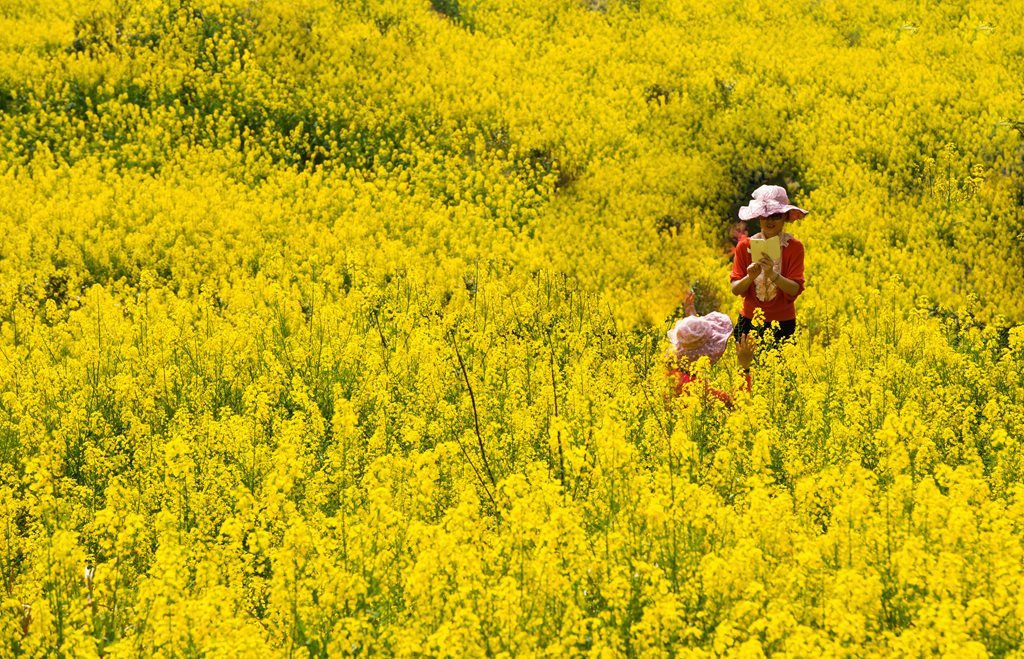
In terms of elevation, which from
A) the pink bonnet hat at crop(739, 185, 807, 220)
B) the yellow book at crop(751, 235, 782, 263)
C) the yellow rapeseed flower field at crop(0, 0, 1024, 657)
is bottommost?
the yellow rapeseed flower field at crop(0, 0, 1024, 657)

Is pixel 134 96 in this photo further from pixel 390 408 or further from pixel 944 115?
pixel 944 115

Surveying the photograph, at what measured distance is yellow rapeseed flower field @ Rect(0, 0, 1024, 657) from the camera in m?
4.14

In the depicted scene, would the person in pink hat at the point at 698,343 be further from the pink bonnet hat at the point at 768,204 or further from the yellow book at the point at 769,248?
the pink bonnet hat at the point at 768,204

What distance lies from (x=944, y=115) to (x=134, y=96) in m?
13.6

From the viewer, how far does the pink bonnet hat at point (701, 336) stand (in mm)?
7480

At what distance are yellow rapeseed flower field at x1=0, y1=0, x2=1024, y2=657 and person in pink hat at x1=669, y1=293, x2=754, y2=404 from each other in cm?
33

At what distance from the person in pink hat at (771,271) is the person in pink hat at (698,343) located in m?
0.48

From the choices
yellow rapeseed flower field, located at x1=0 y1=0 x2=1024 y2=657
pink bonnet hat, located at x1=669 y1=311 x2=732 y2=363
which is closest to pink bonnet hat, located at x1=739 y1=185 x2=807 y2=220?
pink bonnet hat, located at x1=669 y1=311 x2=732 y2=363

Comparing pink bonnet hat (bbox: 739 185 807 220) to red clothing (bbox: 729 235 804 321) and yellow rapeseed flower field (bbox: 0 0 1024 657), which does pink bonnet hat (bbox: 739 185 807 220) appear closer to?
red clothing (bbox: 729 235 804 321)

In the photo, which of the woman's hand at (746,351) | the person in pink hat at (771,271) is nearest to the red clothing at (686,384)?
the woman's hand at (746,351)

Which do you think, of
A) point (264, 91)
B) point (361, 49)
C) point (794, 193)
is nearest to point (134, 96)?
point (264, 91)

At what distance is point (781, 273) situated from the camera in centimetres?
808

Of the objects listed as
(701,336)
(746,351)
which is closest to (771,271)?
(746,351)

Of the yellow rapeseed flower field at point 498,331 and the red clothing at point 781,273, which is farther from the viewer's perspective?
the red clothing at point 781,273
